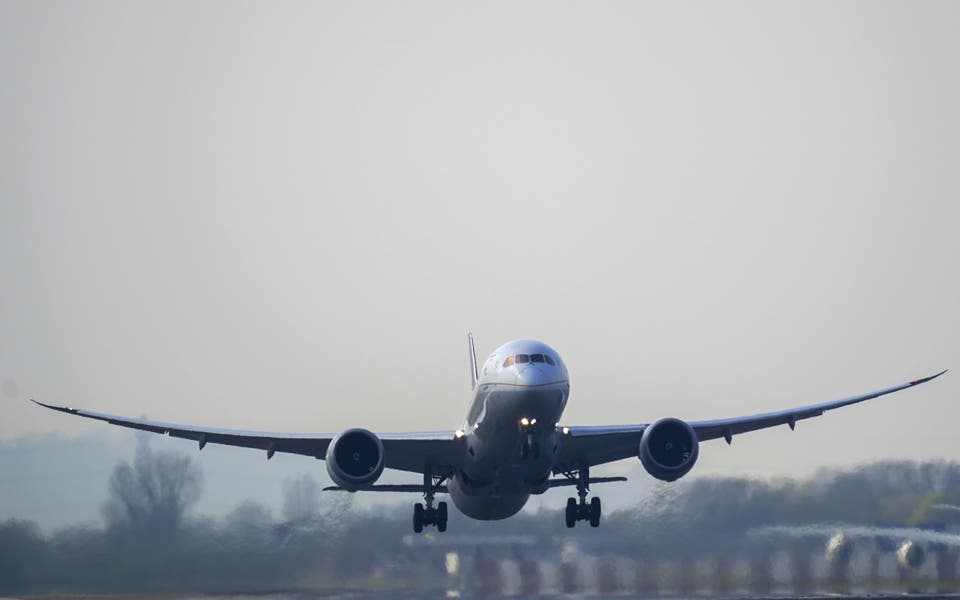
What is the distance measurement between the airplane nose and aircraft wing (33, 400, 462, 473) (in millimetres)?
5056

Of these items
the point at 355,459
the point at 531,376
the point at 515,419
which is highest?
the point at 531,376

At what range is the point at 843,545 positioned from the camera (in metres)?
44.8

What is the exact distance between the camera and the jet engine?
44.3 m

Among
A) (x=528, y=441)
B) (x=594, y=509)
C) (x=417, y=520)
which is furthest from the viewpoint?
(x=417, y=520)

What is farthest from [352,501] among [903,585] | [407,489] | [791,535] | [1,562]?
[903,585]

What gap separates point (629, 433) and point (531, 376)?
19.7 feet

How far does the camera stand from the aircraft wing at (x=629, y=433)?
132 feet

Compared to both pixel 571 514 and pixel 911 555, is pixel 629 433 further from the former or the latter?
pixel 911 555

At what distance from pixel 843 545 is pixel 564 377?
14362 mm

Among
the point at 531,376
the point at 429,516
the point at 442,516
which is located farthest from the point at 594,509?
the point at 531,376

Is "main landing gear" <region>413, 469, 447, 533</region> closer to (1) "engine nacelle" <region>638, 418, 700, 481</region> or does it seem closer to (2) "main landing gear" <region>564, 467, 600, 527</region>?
(2) "main landing gear" <region>564, 467, 600, 527</region>

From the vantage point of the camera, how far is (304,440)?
40.9 metres

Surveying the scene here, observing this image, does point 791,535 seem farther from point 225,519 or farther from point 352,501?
point 225,519

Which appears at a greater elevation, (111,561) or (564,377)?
(564,377)
